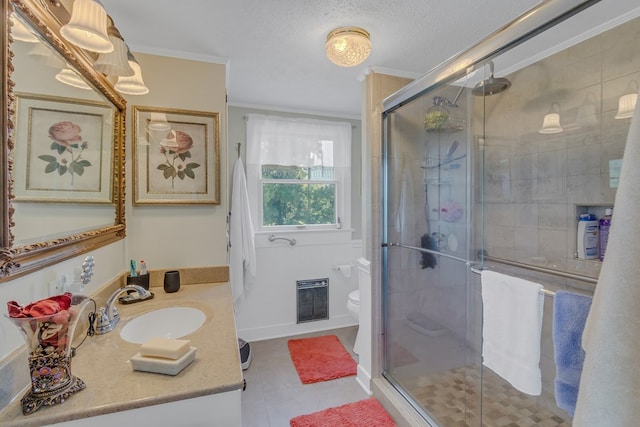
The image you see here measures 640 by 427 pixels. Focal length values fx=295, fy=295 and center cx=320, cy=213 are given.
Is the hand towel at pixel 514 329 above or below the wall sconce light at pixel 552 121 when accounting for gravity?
below

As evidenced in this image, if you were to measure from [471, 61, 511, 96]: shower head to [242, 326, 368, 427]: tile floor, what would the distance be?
2106 millimetres

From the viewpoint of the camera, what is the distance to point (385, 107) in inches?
78.2

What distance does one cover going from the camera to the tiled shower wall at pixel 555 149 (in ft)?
4.95

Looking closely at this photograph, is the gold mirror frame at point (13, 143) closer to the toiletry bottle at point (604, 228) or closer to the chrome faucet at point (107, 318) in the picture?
the chrome faucet at point (107, 318)

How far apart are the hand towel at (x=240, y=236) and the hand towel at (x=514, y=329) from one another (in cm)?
187

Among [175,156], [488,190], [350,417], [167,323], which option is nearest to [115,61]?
[175,156]

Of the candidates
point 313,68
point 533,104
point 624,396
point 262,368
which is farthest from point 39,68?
point 533,104

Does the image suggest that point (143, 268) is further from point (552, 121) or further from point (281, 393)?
point (552, 121)

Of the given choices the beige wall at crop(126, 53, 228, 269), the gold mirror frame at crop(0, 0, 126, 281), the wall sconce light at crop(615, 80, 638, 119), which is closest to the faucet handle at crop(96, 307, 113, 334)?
the gold mirror frame at crop(0, 0, 126, 281)

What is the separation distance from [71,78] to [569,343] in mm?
2017

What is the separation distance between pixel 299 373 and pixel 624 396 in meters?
2.05

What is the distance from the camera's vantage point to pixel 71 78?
113cm

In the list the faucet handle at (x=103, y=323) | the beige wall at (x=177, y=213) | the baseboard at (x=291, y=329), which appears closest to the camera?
the faucet handle at (x=103, y=323)

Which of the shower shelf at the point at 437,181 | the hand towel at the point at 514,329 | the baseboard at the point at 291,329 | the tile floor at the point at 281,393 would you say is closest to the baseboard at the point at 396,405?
the tile floor at the point at 281,393
